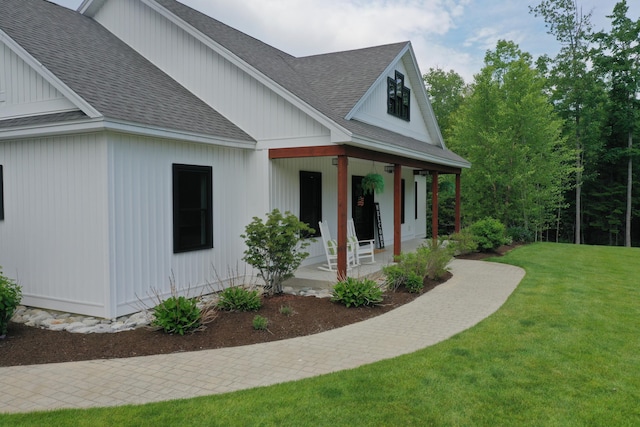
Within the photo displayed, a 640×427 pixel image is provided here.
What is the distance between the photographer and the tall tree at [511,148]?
19.0m

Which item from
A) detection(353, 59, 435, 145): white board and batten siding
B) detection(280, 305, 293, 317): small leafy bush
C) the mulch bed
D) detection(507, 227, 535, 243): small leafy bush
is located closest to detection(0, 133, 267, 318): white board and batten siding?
the mulch bed

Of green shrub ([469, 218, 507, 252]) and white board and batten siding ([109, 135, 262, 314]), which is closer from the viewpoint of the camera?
white board and batten siding ([109, 135, 262, 314])

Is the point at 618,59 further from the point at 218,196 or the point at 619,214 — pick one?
the point at 218,196

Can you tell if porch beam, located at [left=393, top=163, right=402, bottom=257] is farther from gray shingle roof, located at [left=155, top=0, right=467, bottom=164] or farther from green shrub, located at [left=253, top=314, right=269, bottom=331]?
green shrub, located at [left=253, top=314, right=269, bottom=331]

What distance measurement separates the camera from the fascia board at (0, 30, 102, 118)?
6.34 meters

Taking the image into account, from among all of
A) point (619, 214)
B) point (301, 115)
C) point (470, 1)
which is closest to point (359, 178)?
point (301, 115)

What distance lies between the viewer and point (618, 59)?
2622 centimetres

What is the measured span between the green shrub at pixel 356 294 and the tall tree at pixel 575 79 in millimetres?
23172

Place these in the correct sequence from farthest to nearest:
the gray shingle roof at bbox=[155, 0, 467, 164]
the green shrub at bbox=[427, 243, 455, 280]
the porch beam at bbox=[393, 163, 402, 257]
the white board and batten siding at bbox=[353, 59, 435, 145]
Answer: the white board and batten siding at bbox=[353, 59, 435, 145] < the porch beam at bbox=[393, 163, 402, 257] < the gray shingle roof at bbox=[155, 0, 467, 164] < the green shrub at bbox=[427, 243, 455, 280]

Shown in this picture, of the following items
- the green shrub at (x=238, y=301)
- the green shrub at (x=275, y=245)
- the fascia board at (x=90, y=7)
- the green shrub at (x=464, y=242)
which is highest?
the fascia board at (x=90, y=7)

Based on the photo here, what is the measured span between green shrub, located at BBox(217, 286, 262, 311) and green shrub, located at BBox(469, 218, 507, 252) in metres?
9.36

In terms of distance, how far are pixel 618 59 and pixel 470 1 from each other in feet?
58.5

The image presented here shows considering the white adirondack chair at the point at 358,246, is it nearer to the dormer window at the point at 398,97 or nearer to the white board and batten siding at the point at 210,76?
the white board and batten siding at the point at 210,76

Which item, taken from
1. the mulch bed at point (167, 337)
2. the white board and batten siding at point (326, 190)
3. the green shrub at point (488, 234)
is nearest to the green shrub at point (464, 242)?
the green shrub at point (488, 234)
